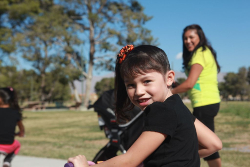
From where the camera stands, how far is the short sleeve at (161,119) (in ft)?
4.87

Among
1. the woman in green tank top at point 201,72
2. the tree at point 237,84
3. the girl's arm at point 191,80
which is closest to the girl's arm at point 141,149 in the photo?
the girl's arm at point 191,80

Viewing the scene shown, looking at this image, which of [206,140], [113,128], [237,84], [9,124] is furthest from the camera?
[237,84]

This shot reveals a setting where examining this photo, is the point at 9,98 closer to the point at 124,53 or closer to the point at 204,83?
the point at 204,83

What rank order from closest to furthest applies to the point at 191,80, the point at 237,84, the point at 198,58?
the point at 191,80 < the point at 198,58 < the point at 237,84

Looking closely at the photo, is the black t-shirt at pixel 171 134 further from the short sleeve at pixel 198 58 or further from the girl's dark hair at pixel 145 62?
the short sleeve at pixel 198 58

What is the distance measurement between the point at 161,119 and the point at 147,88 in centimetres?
20

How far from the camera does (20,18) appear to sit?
2848 centimetres

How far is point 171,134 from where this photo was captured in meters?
1.49

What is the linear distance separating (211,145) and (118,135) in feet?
6.27

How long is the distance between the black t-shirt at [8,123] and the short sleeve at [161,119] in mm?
3274

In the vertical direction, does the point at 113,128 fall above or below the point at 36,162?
above

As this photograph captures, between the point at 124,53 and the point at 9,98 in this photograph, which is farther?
the point at 9,98

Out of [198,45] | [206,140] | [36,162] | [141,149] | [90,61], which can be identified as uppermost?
[90,61]

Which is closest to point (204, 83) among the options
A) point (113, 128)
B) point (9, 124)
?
point (113, 128)
